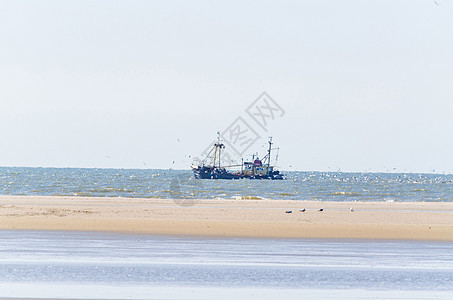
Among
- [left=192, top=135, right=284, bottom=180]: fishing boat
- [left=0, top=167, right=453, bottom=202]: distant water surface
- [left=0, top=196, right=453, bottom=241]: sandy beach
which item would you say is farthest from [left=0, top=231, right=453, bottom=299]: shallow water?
[left=192, top=135, right=284, bottom=180]: fishing boat

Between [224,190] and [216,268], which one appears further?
[224,190]

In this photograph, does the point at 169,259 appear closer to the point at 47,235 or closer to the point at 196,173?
the point at 47,235

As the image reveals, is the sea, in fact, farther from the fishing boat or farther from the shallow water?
the fishing boat

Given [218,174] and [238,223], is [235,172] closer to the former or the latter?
[218,174]

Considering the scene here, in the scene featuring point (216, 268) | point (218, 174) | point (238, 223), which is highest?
point (218, 174)

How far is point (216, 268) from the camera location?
17.0 m

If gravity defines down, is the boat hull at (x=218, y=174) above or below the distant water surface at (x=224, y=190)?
above

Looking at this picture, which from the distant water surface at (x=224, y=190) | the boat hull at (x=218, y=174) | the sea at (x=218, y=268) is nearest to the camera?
the sea at (x=218, y=268)

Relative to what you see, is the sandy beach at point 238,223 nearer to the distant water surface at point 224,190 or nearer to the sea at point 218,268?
the sea at point 218,268

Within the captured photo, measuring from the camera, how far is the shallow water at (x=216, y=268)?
555 inches

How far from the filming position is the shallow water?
1410 centimetres

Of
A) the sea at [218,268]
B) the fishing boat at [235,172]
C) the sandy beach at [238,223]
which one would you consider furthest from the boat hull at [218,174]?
the sea at [218,268]

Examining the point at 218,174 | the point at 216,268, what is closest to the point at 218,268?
the point at 216,268

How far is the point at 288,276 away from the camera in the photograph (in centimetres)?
1606
